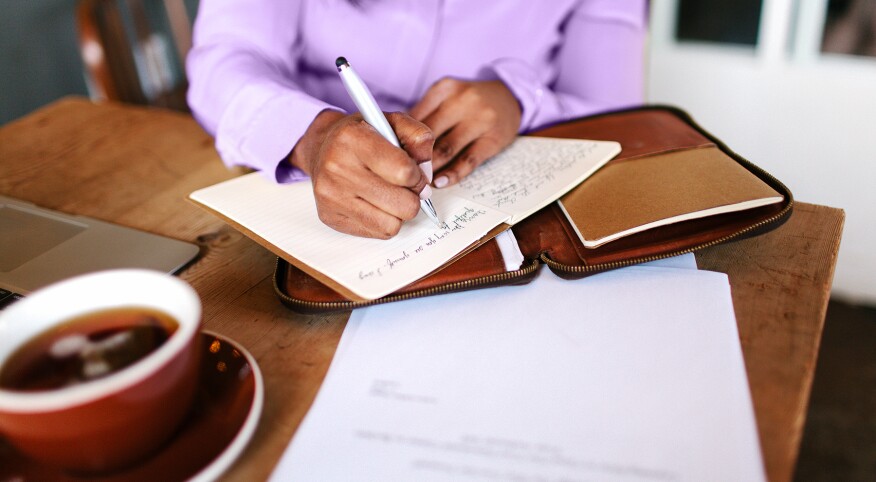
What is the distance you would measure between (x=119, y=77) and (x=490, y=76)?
97 centimetres

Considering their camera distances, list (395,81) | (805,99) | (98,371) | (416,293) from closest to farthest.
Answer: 1. (98,371)
2. (416,293)
3. (395,81)
4. (805,99)

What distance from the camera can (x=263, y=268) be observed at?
0.55 metres

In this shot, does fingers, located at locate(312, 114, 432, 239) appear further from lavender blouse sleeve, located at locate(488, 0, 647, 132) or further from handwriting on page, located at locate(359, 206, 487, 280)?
lavender blouse sleeve, located at locate(488, 0, 647, 132)

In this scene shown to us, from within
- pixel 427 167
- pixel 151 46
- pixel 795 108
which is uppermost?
pixel 427 167

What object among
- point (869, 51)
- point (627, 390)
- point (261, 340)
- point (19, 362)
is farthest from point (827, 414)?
point (19, 362)

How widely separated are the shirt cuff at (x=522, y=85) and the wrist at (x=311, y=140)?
0.22m

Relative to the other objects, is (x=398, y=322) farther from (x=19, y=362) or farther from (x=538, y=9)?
Result: (x=538, y=9)

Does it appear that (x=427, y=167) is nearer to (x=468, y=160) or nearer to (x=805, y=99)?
(x=468, y=160)

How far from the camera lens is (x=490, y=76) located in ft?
2.50

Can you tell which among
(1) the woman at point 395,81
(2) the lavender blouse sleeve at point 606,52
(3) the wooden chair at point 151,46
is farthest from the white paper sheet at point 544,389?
(3) the wooden chair at point 151,46

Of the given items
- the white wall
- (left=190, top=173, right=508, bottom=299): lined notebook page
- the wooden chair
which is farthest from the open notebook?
the white wall

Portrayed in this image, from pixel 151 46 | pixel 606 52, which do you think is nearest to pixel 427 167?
pixel 606 52

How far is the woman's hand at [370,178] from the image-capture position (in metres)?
0.50

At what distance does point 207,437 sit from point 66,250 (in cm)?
33
